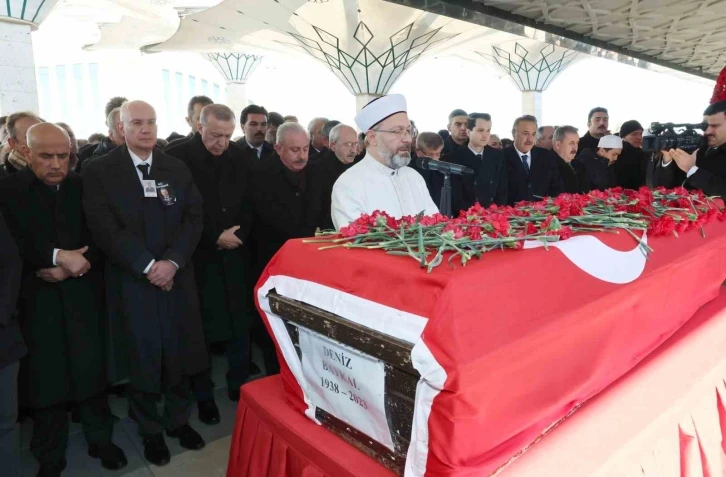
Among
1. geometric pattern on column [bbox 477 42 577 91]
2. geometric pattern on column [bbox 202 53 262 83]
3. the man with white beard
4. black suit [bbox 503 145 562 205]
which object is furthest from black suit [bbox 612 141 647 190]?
geometric pattern on column [bbox 202 53 262 83]

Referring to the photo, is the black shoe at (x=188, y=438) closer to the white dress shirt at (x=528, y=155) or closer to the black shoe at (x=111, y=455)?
the black shoe at (x=111, y=455)

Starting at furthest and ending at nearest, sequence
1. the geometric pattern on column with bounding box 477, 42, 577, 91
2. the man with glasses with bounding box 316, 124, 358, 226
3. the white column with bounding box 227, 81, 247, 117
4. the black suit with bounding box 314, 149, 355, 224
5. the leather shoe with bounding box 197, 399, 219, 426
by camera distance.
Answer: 1. the white column with bounding box 227, 81, 247, 117
2. the geometric pattern on column with bounding box 477, 42, 577, 91
3. the man with glasses with bounding box 316, 124, 358, 226
4. the black suit with bounding box 314, 149, 355, 224
5. the leather shoe with bounding box 197, 399, 219, 426

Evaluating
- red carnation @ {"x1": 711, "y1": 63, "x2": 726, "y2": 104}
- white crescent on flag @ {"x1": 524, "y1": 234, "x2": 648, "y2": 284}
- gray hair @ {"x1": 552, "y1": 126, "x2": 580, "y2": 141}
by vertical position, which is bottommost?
white crescent on flag @ {"x1": 524, "y1": 234, "x2": 648, "y2": 284}

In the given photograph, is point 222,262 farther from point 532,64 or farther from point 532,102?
point 532,102

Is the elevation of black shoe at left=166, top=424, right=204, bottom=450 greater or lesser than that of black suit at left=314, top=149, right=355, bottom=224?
lesser

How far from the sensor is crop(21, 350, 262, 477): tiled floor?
8.80ft

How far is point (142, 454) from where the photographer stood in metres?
2.87

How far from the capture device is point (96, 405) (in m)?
2.80

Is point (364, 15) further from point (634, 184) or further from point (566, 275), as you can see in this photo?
point (566, 275)

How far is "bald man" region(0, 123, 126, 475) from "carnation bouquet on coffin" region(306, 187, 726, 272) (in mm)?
1600

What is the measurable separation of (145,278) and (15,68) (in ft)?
25.9

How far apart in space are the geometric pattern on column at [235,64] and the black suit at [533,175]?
20869 millimetres

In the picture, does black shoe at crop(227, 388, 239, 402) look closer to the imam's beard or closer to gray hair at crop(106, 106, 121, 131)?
the imam's beard

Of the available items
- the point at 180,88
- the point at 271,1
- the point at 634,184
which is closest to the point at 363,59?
the point at 271,1
